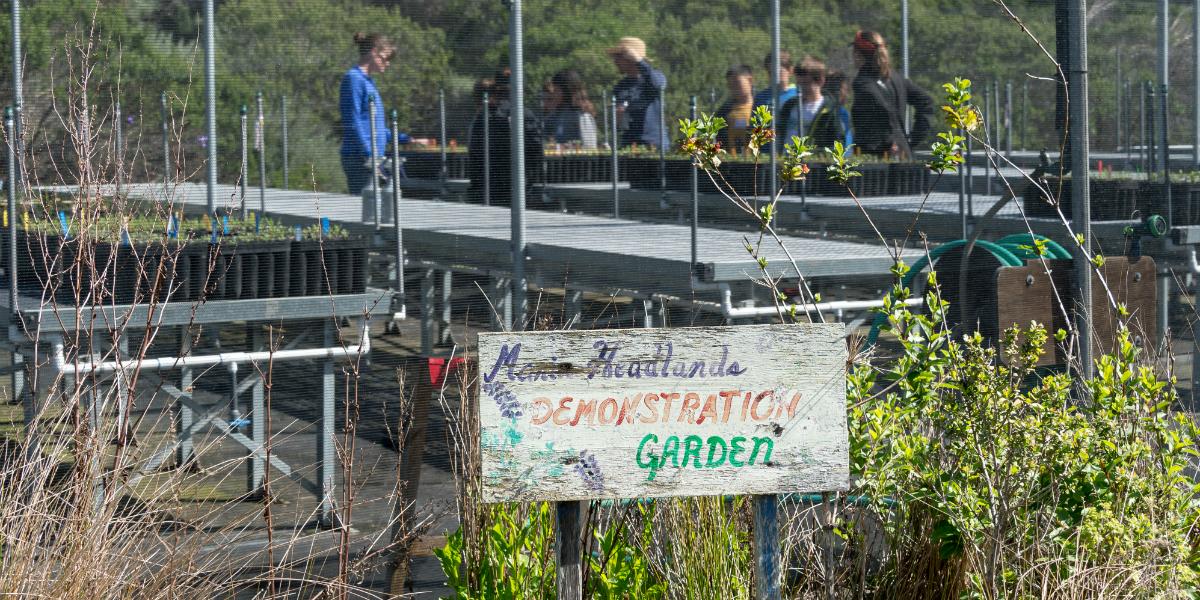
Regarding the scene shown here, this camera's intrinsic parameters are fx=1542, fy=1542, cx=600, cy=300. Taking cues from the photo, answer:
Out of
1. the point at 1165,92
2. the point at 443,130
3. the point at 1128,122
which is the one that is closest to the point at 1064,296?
the point at 443,130

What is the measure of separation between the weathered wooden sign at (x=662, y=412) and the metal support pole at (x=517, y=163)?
3.16 m

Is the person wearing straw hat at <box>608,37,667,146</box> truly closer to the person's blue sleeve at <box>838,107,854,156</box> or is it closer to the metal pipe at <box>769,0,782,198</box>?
the metal pipe at <box>769,0,782,198</box>

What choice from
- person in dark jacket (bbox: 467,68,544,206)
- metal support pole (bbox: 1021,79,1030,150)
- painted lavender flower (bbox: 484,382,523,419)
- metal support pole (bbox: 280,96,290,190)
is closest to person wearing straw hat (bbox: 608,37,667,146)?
person in dark jacket (bbox: 467,68,544,206)

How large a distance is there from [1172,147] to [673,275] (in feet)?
10.3

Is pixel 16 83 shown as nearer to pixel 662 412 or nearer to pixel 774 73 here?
pixel 774 73

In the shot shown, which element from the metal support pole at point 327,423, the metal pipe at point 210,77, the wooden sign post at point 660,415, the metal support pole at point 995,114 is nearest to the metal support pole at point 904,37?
the metal support pole at point 995,114

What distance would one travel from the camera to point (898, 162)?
748 cm

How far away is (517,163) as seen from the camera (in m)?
6.09

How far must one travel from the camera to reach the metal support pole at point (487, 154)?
6086 mm

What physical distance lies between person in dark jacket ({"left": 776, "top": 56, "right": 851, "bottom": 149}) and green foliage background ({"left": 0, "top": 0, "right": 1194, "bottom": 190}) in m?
0.08

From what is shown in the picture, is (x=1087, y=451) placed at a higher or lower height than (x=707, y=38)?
lower

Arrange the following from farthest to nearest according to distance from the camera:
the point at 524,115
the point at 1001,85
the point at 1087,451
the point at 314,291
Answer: the point at 1001,85 → the point at 524,115 → the point at 314,291 → the point at 1087,451

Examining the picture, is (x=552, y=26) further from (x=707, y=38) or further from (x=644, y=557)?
(x=644, y=557)

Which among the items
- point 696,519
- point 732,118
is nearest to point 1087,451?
point 696,519
